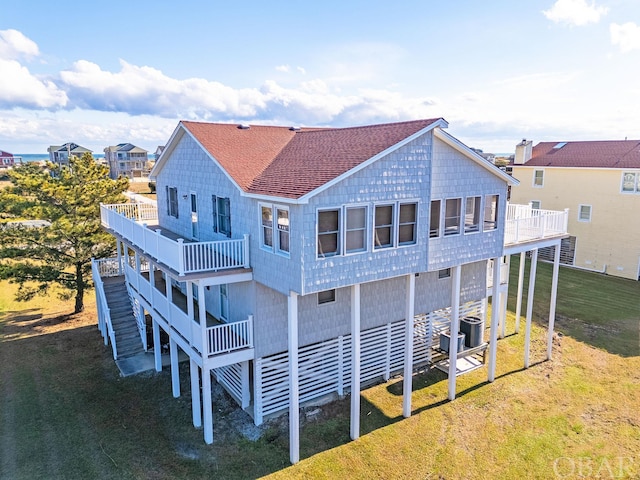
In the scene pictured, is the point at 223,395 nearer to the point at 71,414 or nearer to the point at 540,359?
the point at 71,414

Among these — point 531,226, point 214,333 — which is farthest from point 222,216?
point 531,226

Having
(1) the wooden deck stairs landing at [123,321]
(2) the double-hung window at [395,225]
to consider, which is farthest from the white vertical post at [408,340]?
(1) the wooden deck stairs landing at [123,321]

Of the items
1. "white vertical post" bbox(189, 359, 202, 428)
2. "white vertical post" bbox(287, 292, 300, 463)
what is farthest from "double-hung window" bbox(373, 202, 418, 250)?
"white vertical post" bbox(189, 359, 202, 428)

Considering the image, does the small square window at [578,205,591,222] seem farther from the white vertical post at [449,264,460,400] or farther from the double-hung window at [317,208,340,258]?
the double-hung window at [317,208,340,258]

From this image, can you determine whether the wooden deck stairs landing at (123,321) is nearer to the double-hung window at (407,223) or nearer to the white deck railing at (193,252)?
the white deck railing at (193,252)

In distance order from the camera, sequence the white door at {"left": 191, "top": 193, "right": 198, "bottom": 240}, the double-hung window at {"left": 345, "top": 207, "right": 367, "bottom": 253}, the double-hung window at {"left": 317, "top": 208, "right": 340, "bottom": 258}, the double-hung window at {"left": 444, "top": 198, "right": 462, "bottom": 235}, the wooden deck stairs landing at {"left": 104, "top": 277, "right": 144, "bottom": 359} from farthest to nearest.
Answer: the wooden deck stairs landing at {"left": 104, "top": 277, "right": 144, "bottom": 359} < the white door at {"left": 191, "top": 193, "right": 198, "bottom": 240} < the double-hung window at {"left": 444, "top": 198, "right": 462, "bottom": 235} < the double-hung window at {"left": 345, "top": 207, "right": 367, "bottom": 253} < the double-hung window at {"left": 317, "top": 208, "right": 340, "bottom": 258}

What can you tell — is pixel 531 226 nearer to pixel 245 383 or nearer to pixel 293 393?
pixel 293 393

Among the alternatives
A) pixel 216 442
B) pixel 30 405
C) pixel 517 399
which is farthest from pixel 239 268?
pixel 517 399
